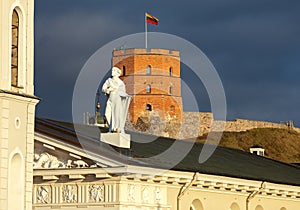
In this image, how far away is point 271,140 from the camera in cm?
13812

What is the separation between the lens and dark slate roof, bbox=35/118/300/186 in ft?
126

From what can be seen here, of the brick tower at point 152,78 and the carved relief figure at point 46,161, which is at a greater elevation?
the brick tower at point 152,78

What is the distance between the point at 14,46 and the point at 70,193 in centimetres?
598

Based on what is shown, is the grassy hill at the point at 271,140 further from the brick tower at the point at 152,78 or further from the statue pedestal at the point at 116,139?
the statue pedestal at the point at 116,139

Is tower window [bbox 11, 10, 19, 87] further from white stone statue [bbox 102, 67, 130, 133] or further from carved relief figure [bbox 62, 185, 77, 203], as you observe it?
white stone statue [bbox 102, 67, 130, 133]

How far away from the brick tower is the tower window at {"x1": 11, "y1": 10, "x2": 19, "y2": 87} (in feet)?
326

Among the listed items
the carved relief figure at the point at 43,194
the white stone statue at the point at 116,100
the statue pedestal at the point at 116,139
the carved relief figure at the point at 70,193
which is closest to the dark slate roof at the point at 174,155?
the statue pedestal at the point at 116,139

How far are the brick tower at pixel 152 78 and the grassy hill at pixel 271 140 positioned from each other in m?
7.03

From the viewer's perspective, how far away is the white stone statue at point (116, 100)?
3962 centimetres

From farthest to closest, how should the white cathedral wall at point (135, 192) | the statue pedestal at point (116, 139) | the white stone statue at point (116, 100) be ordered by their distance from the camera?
the statue pedestal at point (116, 139) < the white stone statue at point (116, 100) < the white cathedral wall at point (135, 192)

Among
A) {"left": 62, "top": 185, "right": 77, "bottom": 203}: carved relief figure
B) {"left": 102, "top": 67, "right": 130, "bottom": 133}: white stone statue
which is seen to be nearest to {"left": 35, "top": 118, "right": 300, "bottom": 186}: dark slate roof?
{"left": 102, "top": 67, "right": 130, "bottom": 133}: white stone statue

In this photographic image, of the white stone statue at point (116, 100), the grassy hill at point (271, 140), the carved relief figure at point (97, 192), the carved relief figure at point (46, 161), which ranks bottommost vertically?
the carved relief figure at point (97, 192)

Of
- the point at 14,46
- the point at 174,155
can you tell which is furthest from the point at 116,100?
the point at 14,46

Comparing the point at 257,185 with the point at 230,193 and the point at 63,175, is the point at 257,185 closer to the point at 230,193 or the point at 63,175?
the point at 230,193
